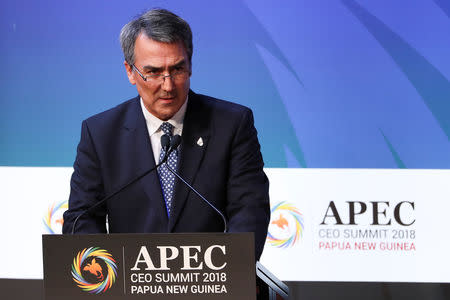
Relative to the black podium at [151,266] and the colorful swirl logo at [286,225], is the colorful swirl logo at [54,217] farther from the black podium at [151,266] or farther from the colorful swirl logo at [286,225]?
the black podium at [151,266]

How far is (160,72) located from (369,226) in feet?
6.00

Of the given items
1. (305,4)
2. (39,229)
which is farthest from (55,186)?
(305,4)

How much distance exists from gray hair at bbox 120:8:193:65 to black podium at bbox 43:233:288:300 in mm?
1035

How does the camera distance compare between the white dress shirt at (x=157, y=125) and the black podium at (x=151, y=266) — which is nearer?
the black podium at (x=151, y=266)

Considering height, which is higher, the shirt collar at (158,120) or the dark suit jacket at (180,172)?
the shirt collar at (158,120)

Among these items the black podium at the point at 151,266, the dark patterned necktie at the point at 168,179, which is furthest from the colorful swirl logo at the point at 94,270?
the dark patterned necktie at the point at 168,179

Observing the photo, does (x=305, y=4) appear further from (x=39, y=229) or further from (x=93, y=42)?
(x=39, y=229)

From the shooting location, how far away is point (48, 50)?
3826 millimetres

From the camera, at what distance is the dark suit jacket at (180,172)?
246 centimetres

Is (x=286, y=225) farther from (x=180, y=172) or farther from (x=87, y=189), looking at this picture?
(x=87, y=189)

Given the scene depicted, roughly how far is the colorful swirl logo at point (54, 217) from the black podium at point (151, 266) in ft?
7.43

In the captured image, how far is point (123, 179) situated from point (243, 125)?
570 millimetres

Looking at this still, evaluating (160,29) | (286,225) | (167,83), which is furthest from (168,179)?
(286,225)

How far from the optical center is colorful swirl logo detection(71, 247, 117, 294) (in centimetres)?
161
